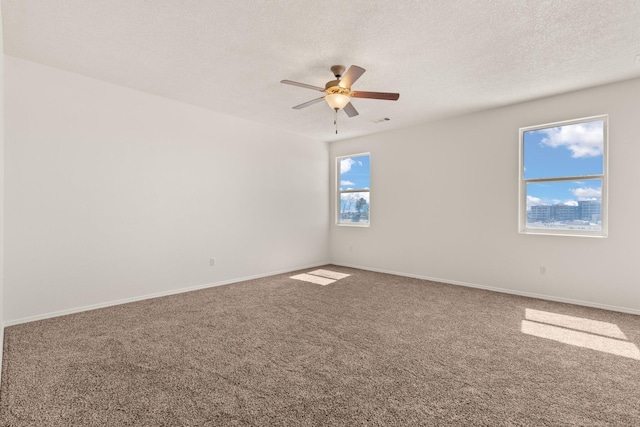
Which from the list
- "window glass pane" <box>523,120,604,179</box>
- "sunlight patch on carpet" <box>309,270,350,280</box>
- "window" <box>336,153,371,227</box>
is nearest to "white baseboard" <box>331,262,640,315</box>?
"sunlight patch on carpet" <box>309,270,350,280</box>

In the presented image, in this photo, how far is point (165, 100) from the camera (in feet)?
13.6

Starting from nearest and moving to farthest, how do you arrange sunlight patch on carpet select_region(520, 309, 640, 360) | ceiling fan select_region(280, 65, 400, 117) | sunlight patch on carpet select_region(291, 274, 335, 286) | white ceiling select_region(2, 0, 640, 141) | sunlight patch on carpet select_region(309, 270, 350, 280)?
white ceiling select_region(2, 0, 640, 141), sunlight patch on carpet select_region(520, 309, 640, 360), ceiling fan select_region(280, 65, 400, 117), sunlight patch on carpet select_region(291, 274, 335, 286), sunlight patch on carpet select_region(309, 270, 350, 280)

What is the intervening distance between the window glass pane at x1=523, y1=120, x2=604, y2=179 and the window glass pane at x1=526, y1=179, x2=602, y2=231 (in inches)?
6.0

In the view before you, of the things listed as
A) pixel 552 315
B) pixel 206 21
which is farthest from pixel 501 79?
pixel 206 21

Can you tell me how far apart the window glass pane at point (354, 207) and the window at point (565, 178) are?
2.71 metres

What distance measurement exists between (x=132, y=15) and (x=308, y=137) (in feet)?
13.1

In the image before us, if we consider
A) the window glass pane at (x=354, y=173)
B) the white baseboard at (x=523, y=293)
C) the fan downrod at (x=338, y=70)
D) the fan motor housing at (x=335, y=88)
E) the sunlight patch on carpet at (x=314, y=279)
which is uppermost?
the fan downrod at (x=338, y=70)

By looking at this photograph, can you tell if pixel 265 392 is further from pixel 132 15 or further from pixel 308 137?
pixel 308 137

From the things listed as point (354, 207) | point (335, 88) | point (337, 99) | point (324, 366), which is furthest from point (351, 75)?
point (354, 207)

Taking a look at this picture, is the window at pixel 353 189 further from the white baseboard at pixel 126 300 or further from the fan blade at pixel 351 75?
the fan blade at pixel 351 75

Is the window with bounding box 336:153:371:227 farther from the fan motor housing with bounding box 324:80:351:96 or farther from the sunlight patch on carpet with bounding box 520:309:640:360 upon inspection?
the sunlight patch on carpet with bounding box 520:309:640:360

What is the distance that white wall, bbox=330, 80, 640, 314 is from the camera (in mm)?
3518

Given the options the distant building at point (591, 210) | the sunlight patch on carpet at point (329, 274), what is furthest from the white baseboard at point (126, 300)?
the distant building at point (591, 210)

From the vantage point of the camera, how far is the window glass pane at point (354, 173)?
6230 mm
